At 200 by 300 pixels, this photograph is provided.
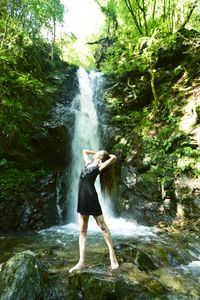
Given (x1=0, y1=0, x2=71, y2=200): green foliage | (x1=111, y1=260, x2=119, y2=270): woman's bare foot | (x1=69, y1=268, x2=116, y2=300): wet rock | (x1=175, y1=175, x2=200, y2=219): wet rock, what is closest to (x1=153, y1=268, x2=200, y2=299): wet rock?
(x1=111, y1=260, x2=119, y2=270): woman's bare foot

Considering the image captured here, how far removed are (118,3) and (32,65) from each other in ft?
30.4

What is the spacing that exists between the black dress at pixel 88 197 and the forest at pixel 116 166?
3.01 feet

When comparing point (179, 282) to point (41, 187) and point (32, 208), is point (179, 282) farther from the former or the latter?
point (41, 187)

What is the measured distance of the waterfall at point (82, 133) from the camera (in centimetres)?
1102

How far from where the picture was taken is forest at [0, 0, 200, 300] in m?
4.40

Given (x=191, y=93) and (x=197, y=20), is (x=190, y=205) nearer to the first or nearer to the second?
(x=191, y=93)

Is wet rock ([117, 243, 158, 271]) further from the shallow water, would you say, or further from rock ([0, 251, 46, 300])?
rock ([0, 251, 46, 300])

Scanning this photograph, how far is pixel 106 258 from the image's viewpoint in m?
5.48

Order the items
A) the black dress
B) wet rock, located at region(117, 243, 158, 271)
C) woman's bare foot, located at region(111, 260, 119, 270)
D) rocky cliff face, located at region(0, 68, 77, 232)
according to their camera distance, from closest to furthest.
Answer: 1. the black dress
2. woman's bare foot, located at region(111, 260, 119, 270)
3. wet rock, located at region(117, 243, 158, 271)
4. rocky cliff face, located at region(0, 68, 77, 232)

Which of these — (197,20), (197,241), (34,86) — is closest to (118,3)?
(197,20)

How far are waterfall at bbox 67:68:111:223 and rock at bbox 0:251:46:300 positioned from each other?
6.36 metres

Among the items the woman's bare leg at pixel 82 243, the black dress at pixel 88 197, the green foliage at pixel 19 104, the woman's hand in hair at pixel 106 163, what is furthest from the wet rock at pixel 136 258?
the green foliage at pixel 19 104

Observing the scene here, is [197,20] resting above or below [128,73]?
above

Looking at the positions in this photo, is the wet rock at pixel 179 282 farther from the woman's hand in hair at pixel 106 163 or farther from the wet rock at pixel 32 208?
the wet rock at pixel 32 208
